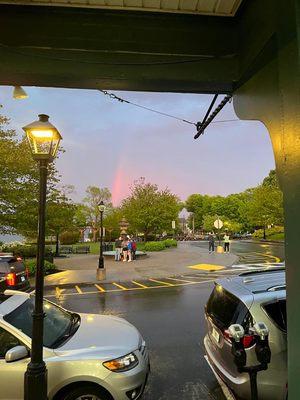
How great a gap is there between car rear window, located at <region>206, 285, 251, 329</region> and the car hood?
114 centimetres

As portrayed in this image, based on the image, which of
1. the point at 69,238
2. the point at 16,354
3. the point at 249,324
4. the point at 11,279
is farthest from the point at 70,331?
the point at 69,238

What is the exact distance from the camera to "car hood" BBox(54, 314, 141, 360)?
4523 mm

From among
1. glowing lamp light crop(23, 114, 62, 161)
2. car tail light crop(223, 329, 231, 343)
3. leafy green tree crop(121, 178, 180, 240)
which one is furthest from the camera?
leafy green tree crop(121, 178, 180, 240)

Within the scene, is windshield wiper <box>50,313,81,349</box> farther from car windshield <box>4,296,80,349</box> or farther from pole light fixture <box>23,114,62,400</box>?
pole light fixture <box>23,114,62,400</box>

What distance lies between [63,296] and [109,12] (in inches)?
472

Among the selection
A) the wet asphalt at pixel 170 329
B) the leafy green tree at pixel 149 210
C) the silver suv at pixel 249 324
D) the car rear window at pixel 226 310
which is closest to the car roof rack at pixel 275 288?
the silver suv at pixel 249 324

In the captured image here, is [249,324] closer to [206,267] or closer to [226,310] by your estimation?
[226,310]

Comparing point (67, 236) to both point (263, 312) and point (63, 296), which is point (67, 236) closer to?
point (63, 296)

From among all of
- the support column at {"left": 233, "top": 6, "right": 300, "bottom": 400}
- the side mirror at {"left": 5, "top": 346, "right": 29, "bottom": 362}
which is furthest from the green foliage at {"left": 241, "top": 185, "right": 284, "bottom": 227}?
the support column at {"left": 233, "top": 6, "right": 300, "bottom": 400}

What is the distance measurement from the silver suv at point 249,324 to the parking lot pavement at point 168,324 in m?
0.78

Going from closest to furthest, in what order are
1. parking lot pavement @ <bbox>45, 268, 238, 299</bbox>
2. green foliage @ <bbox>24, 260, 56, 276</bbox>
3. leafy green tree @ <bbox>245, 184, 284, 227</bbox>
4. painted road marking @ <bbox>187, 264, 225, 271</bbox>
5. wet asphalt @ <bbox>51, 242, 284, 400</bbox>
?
wet asphalt @ <bbox>51, 242, 284, 400</bbox> → parking lot pavement @ <bbox>45, 268, 238, 299</bbox> → green foliage @ <bbox>24, 260, 56, 276</bbox> → painted road marking @ <bbox>187, 264, 225, 271</bbox> → leafy green tree @ <bbox>245, 184, 284, 227</bbox>

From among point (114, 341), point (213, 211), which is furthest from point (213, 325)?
point (213, 211)

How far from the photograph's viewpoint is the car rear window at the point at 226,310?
4444mm

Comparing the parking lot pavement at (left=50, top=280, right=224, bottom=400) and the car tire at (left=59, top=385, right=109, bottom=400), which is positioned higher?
the car tire at (left=59, top=385, right=109, bottom=400)
